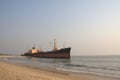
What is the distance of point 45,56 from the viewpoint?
92250mm

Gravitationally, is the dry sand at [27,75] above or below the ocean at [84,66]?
above

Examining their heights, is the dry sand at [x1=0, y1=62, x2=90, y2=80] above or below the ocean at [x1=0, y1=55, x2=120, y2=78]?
above

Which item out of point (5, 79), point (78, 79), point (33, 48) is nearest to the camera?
point (5, 79)

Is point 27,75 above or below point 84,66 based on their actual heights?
above

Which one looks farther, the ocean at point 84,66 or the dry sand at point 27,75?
the ocean at point 84,66

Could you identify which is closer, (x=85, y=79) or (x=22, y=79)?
(x=22, y=79)

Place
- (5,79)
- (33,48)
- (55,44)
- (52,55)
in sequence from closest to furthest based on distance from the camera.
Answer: (5,79), (52,55), (55,44), (33,48)

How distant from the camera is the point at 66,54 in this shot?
82.4 meters

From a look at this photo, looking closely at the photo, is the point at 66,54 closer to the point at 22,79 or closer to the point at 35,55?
the point at 35,55

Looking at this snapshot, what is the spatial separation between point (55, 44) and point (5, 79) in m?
86.5

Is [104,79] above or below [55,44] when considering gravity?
below

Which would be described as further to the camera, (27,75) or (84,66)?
(84,66)

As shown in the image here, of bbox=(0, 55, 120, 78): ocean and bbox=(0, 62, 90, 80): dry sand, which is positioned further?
bbox=(0, 55, 120, 78): ocean

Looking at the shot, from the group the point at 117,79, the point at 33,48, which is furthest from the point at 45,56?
the point at 117,79
